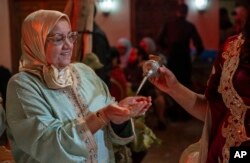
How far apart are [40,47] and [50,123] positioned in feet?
0.92

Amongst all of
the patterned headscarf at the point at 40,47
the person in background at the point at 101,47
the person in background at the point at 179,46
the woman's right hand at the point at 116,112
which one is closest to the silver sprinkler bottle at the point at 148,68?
the woman's right hand at the point at 116,112

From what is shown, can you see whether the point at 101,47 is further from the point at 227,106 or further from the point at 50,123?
the point at 227,106

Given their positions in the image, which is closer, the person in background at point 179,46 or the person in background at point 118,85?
the person in background at point 118,85

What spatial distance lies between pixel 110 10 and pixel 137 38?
0.60 m

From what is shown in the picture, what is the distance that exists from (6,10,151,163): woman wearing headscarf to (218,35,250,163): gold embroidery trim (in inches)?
9.9

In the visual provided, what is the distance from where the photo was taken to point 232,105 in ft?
4.70

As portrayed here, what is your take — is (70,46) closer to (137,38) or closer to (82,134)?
(82,134)

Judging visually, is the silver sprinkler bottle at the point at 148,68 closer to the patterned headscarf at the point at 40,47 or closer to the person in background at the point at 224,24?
the patterned headscarf at the point at 40,47

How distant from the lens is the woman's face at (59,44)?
161 cm

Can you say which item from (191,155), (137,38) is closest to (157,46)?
(137,38)

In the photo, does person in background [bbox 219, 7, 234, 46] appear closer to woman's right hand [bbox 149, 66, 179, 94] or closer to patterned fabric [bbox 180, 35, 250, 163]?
woman's right hand [bbox 149, 66, 179, 94]

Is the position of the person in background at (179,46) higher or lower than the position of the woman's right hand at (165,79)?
lower

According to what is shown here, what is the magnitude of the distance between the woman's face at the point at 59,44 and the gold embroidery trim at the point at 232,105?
55 cm

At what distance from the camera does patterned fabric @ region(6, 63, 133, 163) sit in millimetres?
1499
